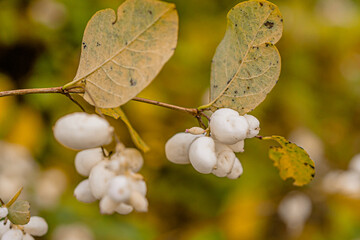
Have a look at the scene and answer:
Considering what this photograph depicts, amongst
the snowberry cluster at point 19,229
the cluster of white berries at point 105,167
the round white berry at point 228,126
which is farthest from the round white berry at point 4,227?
the round white berry at point 228,126

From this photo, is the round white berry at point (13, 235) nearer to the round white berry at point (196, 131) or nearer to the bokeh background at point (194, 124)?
the round white berry at point (196, 131)

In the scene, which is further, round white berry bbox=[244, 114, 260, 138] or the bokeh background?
the bokeh background

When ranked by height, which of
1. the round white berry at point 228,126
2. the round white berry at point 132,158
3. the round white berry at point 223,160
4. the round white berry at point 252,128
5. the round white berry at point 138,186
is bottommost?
the round white berry at point 138,186

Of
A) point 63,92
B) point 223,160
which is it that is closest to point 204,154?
point 223,160

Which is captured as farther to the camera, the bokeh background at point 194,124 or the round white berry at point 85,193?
the bokeh background at point 194,124

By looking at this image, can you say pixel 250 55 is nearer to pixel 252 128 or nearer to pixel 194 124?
pixel 252 128

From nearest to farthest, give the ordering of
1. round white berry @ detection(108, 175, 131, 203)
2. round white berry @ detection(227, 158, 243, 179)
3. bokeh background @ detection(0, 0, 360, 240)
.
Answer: round white berry @ detection(108, 175, 131, 203)
round white berry @ detection(227, 158, 243, 179)
bokeh background @ detection(0, 0, 360, 240)

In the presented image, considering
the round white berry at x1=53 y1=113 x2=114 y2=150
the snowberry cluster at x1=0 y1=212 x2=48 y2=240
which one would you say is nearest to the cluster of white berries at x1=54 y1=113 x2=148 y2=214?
the round white berry at x1=53 y1=113 x2=114 y2=150

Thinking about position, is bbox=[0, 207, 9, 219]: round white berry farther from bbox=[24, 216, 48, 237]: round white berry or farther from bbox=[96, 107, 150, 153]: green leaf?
bbox=[96, 107, 150, 153]: green leaf
